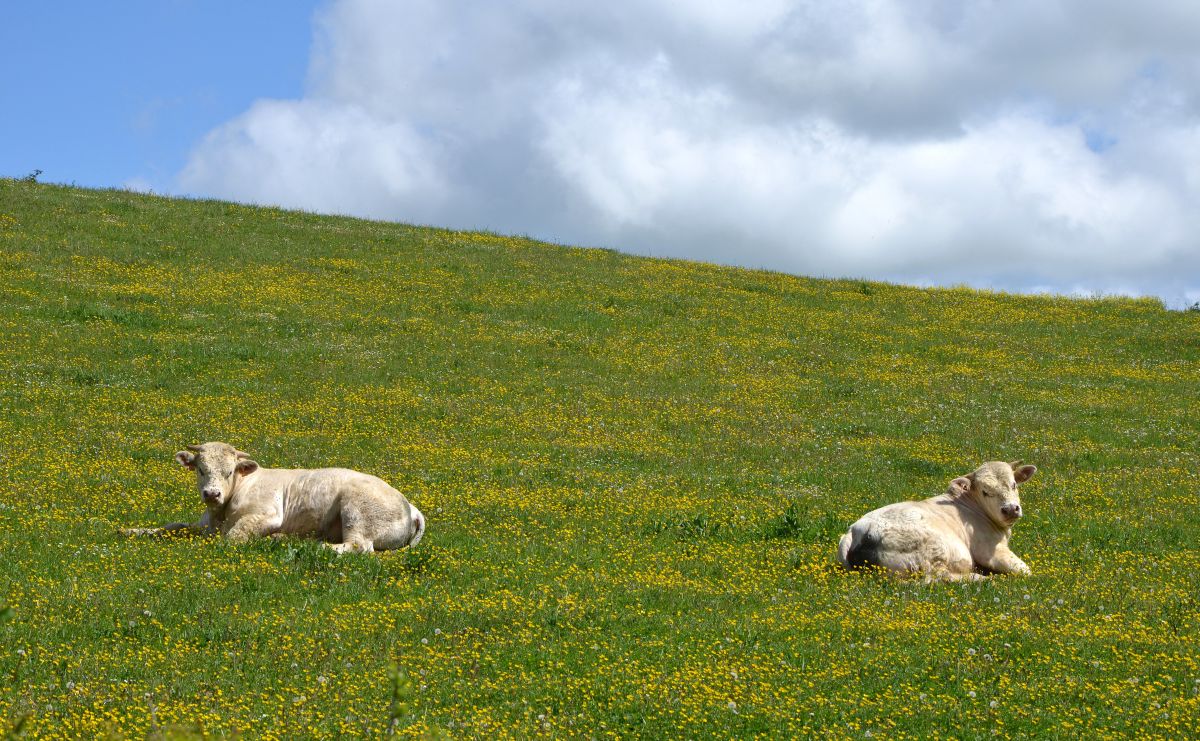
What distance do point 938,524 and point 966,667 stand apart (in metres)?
Result: 3.56

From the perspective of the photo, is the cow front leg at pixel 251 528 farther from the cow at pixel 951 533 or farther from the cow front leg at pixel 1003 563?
the cow front leg at pixel 1003 563

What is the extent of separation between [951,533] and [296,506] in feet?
25.9

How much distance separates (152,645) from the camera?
994 cm

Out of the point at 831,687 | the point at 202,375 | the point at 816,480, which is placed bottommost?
the point at 831,687

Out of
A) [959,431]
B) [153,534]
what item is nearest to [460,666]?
[153,534]

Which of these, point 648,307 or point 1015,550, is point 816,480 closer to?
point 1015,550

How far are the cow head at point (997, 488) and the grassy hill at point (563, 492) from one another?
2.62 ft

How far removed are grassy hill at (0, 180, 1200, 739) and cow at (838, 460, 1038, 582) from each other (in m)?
0.38

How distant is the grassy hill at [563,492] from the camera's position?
9289 millimetres

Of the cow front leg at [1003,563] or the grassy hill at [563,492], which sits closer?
the grassy hill at [563,492]

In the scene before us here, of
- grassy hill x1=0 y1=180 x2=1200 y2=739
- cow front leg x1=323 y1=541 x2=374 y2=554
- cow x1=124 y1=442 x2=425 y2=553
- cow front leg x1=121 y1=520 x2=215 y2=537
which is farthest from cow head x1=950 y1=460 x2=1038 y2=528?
cow front leg x1=121 y1=520 x2=215 y2=537

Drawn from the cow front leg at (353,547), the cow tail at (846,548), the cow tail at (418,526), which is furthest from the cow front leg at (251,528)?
A: the cow tail at (846,548)

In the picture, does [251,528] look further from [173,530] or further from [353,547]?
[353,547]

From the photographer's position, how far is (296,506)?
47.1 ft
